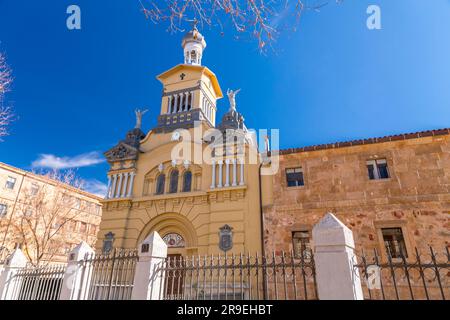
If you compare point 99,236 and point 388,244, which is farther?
point 99,236

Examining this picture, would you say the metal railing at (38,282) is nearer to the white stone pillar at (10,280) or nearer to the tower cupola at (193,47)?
the white stone pillar at (10,280)

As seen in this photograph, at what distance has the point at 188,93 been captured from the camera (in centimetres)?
2241

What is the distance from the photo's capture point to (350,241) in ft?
19.2

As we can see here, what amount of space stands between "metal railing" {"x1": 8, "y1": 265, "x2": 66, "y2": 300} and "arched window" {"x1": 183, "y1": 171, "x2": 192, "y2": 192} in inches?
347

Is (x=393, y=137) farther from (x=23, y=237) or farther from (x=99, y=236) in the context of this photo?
(x=23, y=237)

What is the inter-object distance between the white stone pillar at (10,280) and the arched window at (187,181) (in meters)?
9.11

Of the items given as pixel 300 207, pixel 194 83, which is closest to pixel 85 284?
pixel 300 207

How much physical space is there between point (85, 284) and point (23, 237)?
19.1m

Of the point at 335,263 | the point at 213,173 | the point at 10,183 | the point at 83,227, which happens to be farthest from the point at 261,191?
the point at 10,183

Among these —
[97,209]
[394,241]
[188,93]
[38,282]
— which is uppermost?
[188,93]

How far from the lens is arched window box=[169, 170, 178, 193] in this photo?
18052mm

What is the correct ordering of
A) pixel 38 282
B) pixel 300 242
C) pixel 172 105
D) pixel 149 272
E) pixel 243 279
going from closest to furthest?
pixel 149 272, pixel 38 282, pixel 243 279, pixel 300 242, pixel 172 105

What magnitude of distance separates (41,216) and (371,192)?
27.7 meters

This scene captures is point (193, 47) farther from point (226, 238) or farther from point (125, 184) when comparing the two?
point (226, 238)
